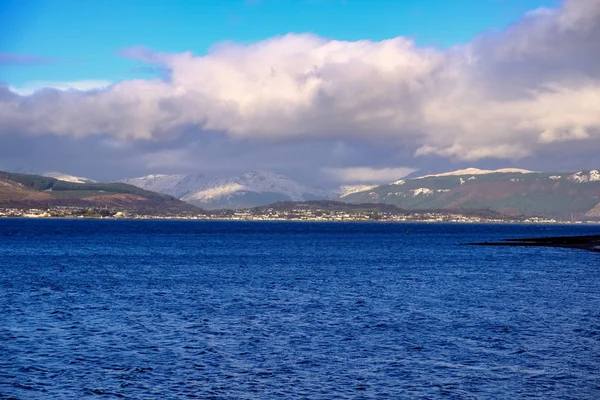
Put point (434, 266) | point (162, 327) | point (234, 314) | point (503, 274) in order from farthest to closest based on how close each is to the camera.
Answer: point (434, 266) → point (503, 274) → point (234, 314) → point (162, 327)

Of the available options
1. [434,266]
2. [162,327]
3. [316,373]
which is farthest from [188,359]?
[434,266]

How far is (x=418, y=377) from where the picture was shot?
4012cm

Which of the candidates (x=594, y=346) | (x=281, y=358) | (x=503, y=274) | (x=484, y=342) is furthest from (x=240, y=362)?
(x=503, y=274)

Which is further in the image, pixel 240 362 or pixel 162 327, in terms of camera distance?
pixel 162 327

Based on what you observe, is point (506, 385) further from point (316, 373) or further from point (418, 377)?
point (316, 373)

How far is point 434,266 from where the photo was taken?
130 m

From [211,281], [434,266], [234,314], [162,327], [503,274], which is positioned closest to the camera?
[162,327]

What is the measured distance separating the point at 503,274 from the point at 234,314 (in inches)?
2382

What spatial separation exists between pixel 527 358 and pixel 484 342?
563 centimetres

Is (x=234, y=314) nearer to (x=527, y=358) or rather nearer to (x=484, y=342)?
(x=484, y=342)

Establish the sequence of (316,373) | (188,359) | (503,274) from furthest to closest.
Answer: (503,274) → (188,359) → (316,373)

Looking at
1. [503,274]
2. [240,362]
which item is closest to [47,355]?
[240,362]

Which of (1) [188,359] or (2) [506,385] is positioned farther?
(1) [188,359]

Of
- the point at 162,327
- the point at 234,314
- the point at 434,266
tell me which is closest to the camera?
the point at 162,327
